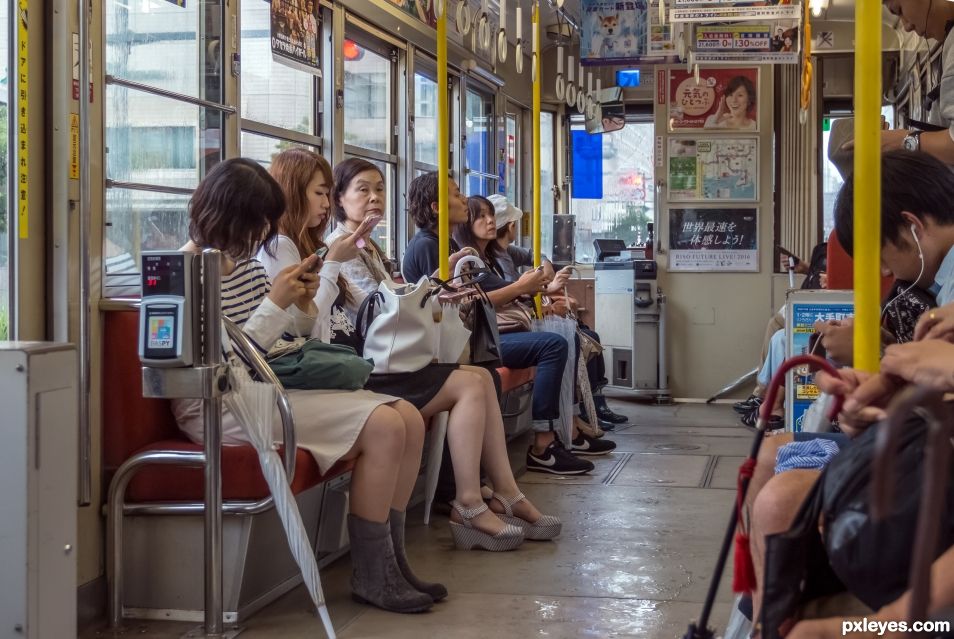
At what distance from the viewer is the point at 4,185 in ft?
9.09

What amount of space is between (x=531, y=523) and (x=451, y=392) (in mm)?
554

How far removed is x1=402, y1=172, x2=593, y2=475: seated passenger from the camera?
15.6 ft

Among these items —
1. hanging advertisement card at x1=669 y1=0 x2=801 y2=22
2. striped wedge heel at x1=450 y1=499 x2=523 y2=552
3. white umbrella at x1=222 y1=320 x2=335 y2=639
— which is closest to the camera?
white umbrella at x1=222 y1=320 x2=335 y2=639

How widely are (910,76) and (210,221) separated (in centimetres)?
592

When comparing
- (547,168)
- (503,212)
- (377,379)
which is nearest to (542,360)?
(503,212)

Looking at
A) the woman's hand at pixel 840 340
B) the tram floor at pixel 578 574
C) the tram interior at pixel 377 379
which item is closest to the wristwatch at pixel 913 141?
the tram interior at pixel 377 379

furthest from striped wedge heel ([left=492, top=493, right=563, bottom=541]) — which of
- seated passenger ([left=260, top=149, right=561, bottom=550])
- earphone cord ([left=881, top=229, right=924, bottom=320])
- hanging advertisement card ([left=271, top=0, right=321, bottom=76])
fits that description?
hanging advertisement card ([left=271, top=0, right=321, bottom=76])

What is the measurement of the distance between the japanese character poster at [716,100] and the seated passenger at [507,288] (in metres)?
2.53

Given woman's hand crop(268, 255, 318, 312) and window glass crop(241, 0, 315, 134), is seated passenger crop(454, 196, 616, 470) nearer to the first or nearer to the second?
window glass crop(241, 0, 315, 134)

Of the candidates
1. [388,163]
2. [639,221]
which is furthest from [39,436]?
[639,221]

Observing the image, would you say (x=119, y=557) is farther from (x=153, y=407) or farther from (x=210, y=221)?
(x=210, y=221)

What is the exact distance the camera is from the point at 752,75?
798 cm

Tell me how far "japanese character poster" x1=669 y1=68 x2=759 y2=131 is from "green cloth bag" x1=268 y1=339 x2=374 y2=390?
211 inches

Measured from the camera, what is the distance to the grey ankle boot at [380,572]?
3020 mm
